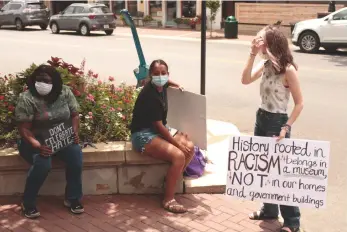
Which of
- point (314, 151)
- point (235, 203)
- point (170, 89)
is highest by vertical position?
point (170, 89)

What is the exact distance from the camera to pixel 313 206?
412 centimetres

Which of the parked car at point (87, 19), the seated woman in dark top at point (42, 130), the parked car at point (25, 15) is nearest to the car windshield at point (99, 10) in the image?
the parked car at point (87, 19)

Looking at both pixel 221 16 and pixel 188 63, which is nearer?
pixel 188 63

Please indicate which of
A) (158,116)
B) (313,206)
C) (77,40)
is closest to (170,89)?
(158,116)

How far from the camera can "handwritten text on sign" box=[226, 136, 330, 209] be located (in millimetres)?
4086

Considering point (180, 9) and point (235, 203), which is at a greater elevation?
point (180, 9)

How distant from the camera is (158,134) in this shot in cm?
484

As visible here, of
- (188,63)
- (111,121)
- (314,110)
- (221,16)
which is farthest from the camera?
(221,16)

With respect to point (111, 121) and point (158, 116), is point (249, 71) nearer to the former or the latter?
point (158, 116)

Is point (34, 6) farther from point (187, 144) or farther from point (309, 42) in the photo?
point (187, 144)

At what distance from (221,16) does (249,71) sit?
23.9 meters

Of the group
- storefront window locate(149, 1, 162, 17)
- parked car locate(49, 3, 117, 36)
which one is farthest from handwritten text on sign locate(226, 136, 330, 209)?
storefront window locate(149, 1, 162, 17)

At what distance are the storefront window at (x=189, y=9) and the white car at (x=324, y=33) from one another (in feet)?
39.5

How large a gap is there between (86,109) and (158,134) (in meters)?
1.05
